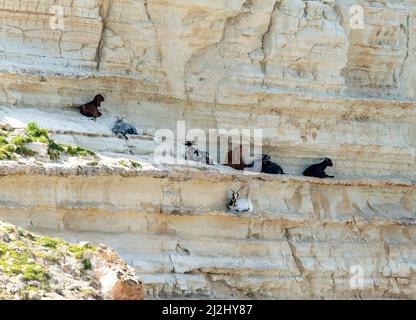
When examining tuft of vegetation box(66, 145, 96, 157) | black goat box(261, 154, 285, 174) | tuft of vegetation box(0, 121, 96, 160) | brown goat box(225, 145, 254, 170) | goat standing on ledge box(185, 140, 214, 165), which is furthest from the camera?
black goat box(261, 154, 285, 174)

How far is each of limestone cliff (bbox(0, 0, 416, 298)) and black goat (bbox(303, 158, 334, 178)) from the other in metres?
0.31

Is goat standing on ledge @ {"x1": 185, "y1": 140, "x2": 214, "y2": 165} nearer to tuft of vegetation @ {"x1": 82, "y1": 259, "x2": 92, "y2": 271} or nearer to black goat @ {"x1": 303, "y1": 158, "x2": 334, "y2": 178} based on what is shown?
black goat @ {"x1": 303, "y1": 158, "x2": 334, "y2": 178}

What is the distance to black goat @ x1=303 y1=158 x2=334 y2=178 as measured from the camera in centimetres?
2845

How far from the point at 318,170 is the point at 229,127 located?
2112 millimetres

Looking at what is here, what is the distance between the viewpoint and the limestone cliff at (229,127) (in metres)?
24.9

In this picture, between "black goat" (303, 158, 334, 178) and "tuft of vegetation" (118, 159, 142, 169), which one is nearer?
"tuft of vegetation" (118, 159, 142, 169)

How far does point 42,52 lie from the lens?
25875 millimetres

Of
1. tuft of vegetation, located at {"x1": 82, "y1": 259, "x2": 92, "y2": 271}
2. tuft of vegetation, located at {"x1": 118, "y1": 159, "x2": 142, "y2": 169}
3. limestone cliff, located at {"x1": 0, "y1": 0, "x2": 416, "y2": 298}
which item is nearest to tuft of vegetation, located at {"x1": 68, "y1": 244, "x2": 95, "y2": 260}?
tuft of vegetation, located at {"x1": 82, "y1": 259, "x2": 92, "y2": 271}

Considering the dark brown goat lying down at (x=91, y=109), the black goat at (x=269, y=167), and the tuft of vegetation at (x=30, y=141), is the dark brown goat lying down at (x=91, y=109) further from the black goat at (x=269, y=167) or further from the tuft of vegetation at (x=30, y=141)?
the black goat at (x=269, y=167)

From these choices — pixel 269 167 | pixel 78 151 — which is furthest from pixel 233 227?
pixel 78 151

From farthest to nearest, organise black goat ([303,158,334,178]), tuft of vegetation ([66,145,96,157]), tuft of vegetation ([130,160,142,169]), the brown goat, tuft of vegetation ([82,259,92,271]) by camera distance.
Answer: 1. black goat ([303,158,334,178])
2. the brown goat
3. tuft of vegetation ([130,160,142,169])
4. tuft of vegetation ([66,145,96,157])
5. tuft of vegetation ([82,259,92,271])

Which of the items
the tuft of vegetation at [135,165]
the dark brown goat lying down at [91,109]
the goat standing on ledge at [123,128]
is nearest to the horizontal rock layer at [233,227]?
the tuft of vegetation at [135,165]

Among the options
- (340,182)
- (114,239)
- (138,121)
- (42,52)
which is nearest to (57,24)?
(42,52)

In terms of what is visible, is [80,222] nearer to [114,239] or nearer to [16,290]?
[114,239]
